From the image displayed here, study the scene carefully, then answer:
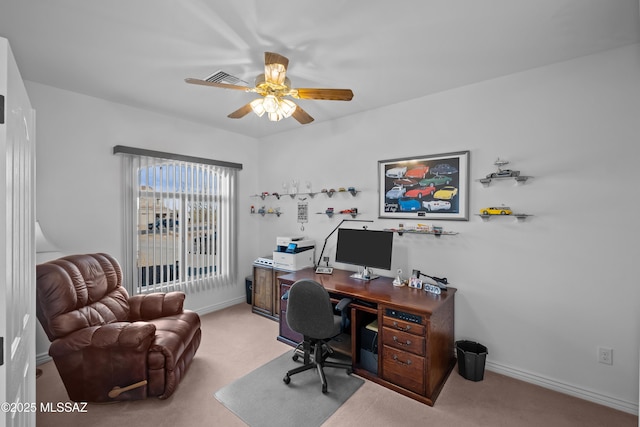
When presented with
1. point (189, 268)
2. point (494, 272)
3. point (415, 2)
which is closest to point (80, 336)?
point (189, 268)

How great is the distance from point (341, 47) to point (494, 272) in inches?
91.1

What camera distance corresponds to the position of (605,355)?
7.14 feet

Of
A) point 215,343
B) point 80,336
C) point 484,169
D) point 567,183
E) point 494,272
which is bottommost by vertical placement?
point 215,343

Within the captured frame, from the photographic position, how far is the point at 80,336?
81.7 inches

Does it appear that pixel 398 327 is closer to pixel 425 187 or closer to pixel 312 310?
pixel 312 310

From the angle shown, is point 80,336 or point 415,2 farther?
point 80,336

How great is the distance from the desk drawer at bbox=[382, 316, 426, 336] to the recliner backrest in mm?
2340

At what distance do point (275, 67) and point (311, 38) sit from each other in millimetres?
335

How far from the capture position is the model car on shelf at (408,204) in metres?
3.04

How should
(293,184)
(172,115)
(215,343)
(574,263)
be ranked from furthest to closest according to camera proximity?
(293,184), (172,115), (215,343), (574,263)

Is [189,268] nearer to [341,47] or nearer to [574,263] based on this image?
[341,47]

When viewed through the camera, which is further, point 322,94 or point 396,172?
point 396,172

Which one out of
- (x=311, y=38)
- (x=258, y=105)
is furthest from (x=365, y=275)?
(x=311, y=38)

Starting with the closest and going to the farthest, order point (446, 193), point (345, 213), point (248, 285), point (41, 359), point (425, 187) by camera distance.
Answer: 1. point (41, 359)
2. point (446, 193)
3. point (425, 187)
4. point (345, 213)
5. point (248, 285)
